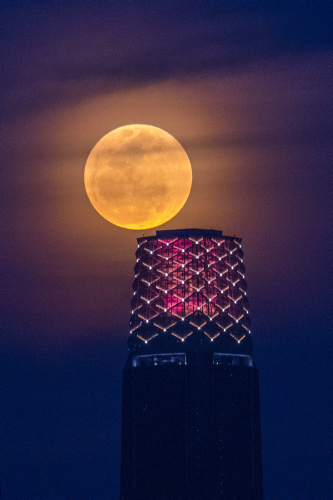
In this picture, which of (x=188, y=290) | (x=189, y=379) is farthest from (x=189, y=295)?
(x=189, y=379)

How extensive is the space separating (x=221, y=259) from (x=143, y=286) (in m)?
12.4

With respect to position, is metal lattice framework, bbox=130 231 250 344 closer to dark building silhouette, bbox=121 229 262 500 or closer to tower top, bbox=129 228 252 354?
tower top, bbox=129 228 252 354

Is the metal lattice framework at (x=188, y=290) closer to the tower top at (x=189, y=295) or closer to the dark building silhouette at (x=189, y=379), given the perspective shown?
the tower top at (x=189, y=295)

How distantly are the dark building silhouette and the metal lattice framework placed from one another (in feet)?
0.48

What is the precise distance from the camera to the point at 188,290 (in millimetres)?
148875

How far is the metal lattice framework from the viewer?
148 m

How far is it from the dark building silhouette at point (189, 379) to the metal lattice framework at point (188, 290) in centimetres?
15

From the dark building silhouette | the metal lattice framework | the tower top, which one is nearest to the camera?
the dark building silhouette

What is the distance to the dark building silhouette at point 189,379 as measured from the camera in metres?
143

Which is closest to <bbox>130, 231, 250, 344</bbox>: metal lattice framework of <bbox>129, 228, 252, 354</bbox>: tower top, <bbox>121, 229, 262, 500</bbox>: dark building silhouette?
<bbox>129, 228, 252, 354</bbox>: tower top

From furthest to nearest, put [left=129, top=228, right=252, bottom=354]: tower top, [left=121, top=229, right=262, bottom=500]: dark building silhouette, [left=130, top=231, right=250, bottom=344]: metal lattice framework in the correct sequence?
[left=130, top=231, right=250, bottom=344]: metal lattice framework
[left=129, top=228, right=252, bottom=354]: tower top
[left=121, top=229, right=262, bottom=500]: dark building silhouette

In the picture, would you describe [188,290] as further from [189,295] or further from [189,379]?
[189,379]

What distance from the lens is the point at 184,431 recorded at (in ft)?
470

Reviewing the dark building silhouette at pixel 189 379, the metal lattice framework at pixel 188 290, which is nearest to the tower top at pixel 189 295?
the metal lattice framework at pixel 188 290
